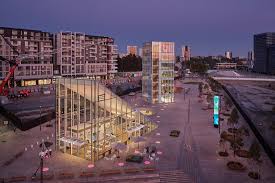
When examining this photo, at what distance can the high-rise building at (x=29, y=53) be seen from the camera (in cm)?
12338

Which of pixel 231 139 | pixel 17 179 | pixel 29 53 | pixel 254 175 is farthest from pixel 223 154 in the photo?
pixel 29 53

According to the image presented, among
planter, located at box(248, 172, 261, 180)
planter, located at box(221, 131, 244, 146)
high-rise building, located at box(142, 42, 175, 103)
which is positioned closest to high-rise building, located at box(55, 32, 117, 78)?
high-rise building, located at box(142, 42, 175, 103)

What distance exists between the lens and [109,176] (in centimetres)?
3734

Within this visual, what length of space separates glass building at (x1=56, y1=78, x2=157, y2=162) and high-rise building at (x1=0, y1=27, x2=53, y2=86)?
8584 cm

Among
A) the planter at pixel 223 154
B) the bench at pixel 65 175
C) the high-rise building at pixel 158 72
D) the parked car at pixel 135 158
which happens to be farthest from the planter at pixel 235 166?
the high-rise building at pixel 158 72

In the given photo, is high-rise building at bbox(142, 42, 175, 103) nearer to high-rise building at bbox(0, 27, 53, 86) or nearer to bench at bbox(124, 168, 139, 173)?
high-rise building at bbox(0, 27, 53, 86)

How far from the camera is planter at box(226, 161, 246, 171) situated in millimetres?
39094

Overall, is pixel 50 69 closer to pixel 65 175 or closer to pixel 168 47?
pixel 168 47

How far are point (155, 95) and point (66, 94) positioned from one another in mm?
57247

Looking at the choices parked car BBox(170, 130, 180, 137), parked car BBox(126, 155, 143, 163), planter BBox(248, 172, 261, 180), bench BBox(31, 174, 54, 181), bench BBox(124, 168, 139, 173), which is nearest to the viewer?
A: bench BBox(31, 174, 54, 181)

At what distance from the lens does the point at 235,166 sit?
1554 inches

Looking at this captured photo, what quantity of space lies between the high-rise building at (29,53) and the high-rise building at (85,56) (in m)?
6.24

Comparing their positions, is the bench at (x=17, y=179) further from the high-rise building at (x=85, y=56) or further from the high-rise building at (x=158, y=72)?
the high-rise building at (x=85, y=56)

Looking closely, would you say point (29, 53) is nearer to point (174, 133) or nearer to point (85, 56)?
point (85, 56)
